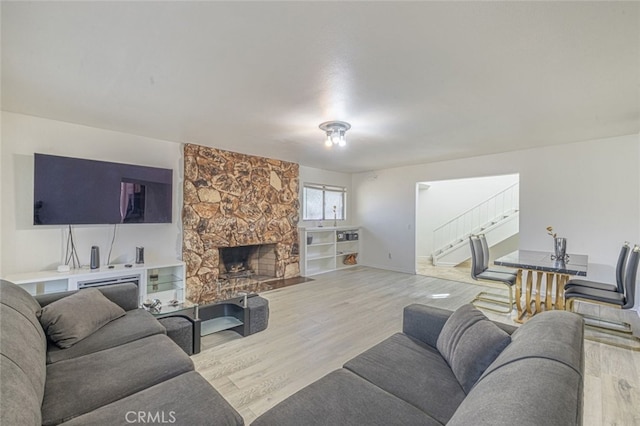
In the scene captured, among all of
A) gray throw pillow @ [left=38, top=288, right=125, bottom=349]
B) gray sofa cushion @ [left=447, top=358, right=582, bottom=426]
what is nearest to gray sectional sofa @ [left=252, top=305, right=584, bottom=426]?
gray sofa cushion @ [left=447, top=358, right=582, bottom=426]

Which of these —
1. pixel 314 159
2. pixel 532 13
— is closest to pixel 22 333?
pixel 532 13

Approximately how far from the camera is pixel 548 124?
3369mm

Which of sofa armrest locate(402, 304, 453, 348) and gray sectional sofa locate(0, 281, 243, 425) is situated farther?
sofa armrest locate(402, 304, 453, 348)

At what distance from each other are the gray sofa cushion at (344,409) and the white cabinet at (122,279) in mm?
2386

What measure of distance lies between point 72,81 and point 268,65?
1740 millimetres

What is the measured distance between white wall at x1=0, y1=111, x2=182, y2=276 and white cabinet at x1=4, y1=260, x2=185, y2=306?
28cm

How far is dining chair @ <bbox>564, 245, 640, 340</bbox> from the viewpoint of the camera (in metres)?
2.86

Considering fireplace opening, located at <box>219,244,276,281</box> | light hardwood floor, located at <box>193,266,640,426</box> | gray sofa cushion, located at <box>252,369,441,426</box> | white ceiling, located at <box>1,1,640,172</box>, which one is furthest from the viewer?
fireplace opening, located at <box>219,244,276,281</box>

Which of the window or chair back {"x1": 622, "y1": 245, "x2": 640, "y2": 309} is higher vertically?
the window

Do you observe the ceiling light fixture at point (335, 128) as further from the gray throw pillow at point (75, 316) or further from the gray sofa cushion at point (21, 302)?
the gray sofa cushion at point (21, 302)

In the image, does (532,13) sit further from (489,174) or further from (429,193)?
(429,193)

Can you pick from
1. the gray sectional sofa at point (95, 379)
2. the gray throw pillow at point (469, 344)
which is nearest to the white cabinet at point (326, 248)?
the gray sectional sofa at point (95, 379)

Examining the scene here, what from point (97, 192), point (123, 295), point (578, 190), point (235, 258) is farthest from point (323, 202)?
point (123, 295)

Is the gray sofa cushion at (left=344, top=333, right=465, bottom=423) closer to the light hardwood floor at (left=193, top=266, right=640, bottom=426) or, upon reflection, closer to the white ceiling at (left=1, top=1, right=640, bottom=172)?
the light hardwood floor at (left=193, top=266, right=640, bottom=426)
